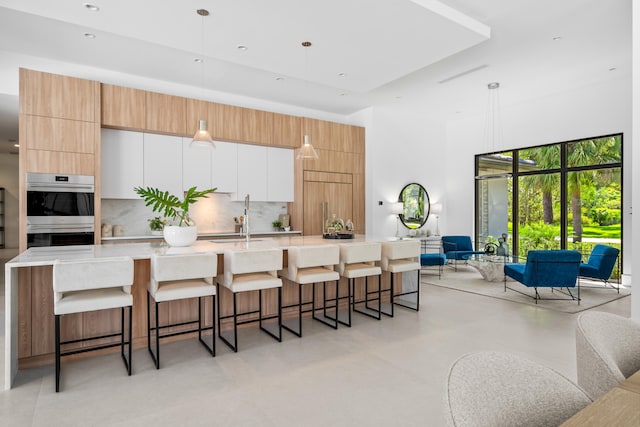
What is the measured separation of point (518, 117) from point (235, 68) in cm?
559

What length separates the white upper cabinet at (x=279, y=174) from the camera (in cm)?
655

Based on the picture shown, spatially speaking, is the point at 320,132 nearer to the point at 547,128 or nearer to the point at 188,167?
the point at 188,167

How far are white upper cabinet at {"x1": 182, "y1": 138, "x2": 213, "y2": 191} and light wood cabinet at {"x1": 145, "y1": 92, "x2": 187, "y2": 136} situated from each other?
308 mm

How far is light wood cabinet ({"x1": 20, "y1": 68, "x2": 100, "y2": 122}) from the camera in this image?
443cm

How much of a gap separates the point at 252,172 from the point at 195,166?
37.9 inches

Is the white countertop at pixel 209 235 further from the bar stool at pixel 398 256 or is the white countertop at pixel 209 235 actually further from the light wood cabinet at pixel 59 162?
the bar stool at pixel 398 256

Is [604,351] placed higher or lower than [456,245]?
higher

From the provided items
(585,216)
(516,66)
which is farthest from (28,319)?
(585,216)

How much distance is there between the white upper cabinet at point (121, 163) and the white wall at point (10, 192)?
900 centimetres

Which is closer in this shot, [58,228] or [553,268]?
[58,228]

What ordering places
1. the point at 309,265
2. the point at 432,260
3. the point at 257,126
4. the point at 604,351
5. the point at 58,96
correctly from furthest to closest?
the point at 432,260 < the point at 257,126 < the point at 58,96 < the point at 309,265 < the point at 604,351

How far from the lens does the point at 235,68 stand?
5230 mm

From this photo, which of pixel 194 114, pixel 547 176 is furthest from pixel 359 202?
pixel 547 176

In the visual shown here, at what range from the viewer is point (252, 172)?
20.9ft
